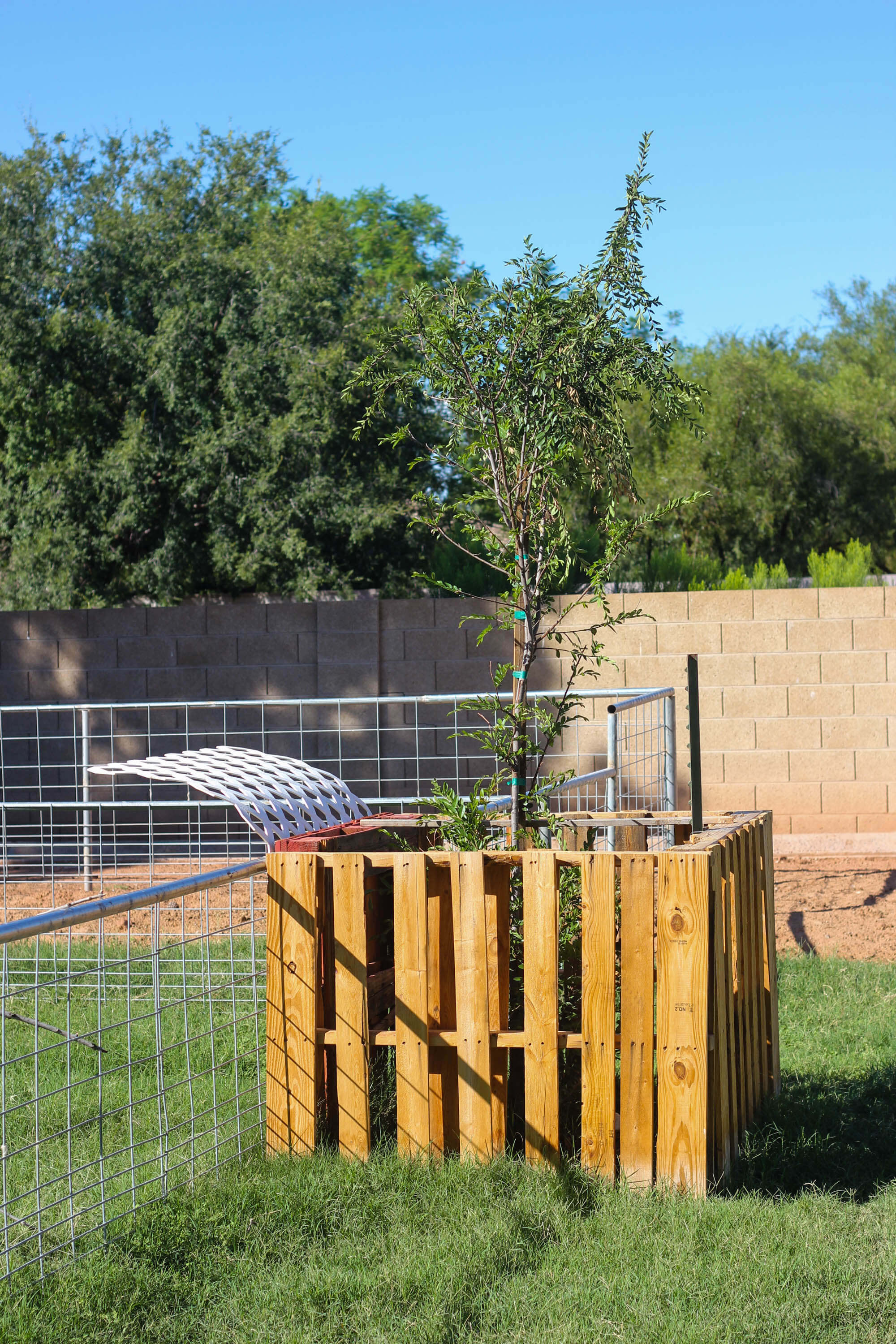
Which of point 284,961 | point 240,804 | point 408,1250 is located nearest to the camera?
point 408,1250

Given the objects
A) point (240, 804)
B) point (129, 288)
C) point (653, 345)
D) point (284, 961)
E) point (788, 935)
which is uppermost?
point (129, 288)

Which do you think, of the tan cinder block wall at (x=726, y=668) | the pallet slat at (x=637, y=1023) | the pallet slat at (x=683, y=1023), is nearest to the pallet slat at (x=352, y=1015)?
the pallet slat at (x=637, y=1023)

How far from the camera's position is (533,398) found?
14.9 ft

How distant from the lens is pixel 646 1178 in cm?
382

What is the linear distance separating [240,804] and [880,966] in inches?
163

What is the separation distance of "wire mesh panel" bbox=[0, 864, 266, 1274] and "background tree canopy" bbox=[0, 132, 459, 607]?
6.09m

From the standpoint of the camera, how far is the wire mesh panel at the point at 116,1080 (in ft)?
11.7

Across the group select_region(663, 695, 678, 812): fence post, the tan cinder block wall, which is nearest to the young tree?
select_region(663, 695, 678, 812): fence post

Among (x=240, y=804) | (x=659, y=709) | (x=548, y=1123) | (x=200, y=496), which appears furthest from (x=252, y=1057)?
(x=200, y=496)

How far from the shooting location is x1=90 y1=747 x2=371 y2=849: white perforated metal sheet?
483 cm

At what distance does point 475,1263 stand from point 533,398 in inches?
111

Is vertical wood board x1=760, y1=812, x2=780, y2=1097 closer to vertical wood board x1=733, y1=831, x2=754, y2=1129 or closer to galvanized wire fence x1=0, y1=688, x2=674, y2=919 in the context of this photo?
vertical wood board x1=733, y1=831, x2=754, y2=1129

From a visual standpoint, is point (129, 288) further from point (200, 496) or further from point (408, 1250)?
point (408, 1250)

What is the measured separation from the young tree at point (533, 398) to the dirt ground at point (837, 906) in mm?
3276
